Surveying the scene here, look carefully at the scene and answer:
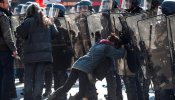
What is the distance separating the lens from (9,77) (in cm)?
869

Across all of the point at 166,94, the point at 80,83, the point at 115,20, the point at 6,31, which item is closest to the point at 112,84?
→ the point at 80,83

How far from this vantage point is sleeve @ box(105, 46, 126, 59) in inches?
307

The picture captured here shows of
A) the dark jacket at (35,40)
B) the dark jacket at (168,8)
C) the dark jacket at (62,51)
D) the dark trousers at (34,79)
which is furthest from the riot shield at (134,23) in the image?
the dark jacket at (62,51)

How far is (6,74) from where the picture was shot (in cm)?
866

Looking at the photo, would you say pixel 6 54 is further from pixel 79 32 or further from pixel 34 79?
pixel 79 32

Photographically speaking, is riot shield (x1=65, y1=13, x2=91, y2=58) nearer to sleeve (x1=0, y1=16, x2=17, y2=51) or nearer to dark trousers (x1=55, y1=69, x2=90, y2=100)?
dark trousers (x1=55, y1=69, x2=90, y2=100)

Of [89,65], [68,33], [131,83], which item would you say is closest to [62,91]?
[89,65]

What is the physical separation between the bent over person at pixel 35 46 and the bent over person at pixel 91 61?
0.49 m

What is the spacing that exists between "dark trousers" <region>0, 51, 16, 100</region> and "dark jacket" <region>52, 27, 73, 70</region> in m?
1.25

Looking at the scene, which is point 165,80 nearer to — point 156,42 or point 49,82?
point 156,42

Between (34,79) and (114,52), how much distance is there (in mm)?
1562

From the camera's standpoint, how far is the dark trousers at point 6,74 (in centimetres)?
852

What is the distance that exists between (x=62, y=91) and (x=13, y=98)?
1.89 m

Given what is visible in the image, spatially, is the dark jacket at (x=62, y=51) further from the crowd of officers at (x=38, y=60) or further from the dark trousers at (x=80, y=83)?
the dark trousers at (x=80, y=83)
